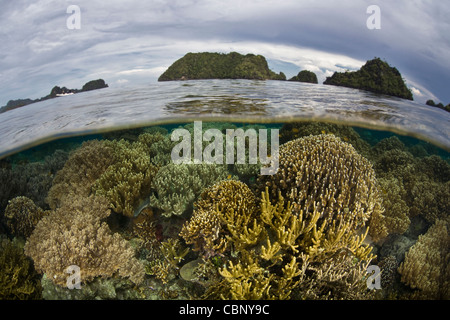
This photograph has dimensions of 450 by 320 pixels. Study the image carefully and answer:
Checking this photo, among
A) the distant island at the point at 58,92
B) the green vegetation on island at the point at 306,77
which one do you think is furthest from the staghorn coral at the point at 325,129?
the distant island at the point at 58,92

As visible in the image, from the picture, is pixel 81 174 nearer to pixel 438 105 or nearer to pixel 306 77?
pixel 306 77

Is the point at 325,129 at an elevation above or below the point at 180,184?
above

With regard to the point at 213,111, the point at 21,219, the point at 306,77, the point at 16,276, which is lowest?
the point at 16,276

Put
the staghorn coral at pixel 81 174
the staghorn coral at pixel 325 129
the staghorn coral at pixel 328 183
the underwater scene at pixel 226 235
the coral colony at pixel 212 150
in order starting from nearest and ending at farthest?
the underwater scene at pixel 226 235 → the staghorn coral at pixel 328 183 → the staghorn coral at pixel 81 174 → the coral colony at pixel 212 150 → the staghorn coral at pixel 325 129

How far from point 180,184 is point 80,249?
2394mm

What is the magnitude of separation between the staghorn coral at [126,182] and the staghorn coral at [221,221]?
1919mm

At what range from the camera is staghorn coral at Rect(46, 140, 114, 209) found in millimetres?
6004

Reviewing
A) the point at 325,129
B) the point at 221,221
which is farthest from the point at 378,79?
the point at 221,221

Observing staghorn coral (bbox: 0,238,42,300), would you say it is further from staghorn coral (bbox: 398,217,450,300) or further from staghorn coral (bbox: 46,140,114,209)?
staghorn coral (bbox: 398,217,450,300)

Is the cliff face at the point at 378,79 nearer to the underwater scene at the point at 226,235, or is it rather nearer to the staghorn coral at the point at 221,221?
the underwater scene at the point at 226,235

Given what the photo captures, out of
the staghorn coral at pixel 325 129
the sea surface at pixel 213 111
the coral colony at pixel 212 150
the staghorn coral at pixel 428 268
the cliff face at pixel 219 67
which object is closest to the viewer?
the staghorn coral at pixel 428 268

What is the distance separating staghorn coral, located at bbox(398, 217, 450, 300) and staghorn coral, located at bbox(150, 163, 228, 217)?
4.88 m

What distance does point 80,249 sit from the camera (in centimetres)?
396

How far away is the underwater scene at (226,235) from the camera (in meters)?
3.74
